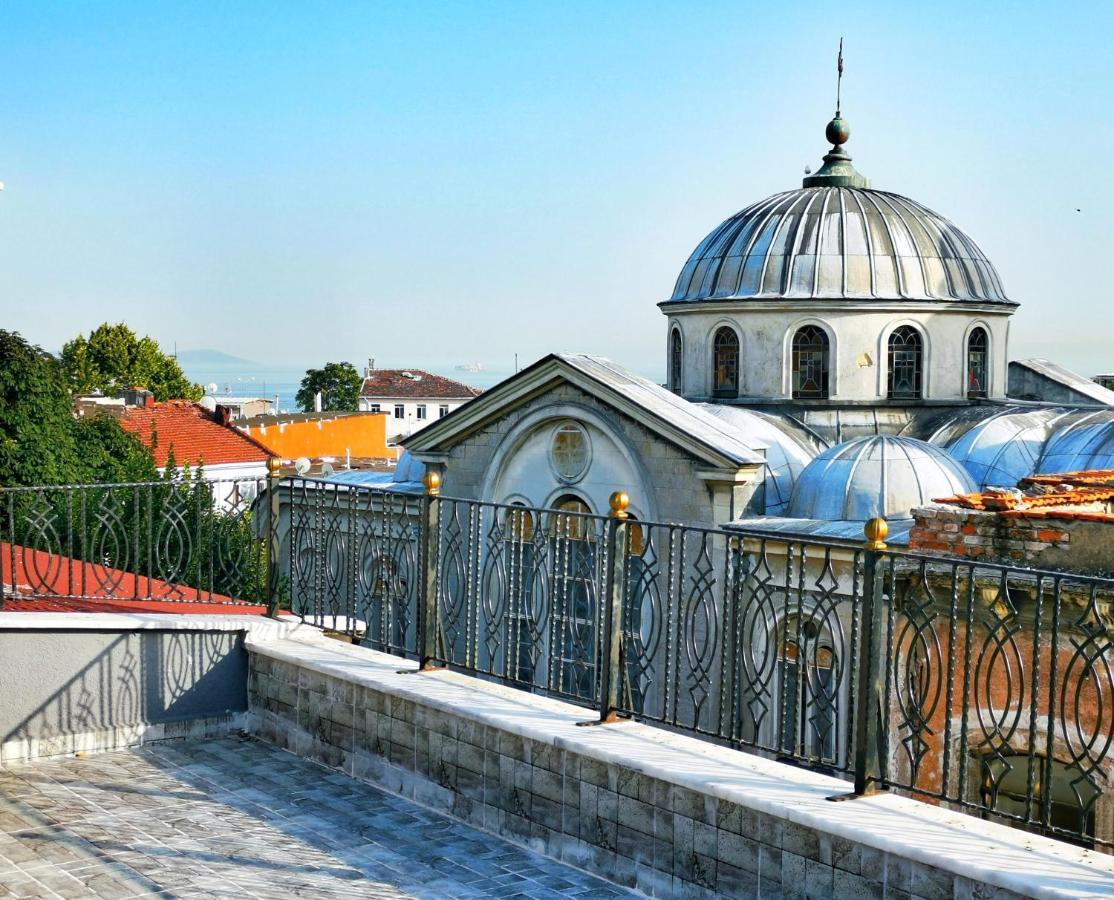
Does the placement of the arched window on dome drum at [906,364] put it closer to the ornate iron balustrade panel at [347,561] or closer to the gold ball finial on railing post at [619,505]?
the ornate iron balustrade panel at [347,561]

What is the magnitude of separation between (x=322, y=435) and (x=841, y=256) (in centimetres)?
3702

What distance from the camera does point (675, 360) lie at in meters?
24.1

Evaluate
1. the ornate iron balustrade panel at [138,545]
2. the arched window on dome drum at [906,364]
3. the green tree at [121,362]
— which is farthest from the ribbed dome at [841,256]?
the green tree at [121,362]

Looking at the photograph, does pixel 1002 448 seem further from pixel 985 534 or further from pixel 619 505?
pixel 619 505

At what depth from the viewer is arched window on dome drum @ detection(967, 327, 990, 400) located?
75.3 feet

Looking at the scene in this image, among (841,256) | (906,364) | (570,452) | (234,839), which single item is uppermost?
(841,256)

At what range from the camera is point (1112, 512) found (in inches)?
465

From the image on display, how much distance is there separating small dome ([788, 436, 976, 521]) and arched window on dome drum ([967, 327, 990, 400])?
5.09m

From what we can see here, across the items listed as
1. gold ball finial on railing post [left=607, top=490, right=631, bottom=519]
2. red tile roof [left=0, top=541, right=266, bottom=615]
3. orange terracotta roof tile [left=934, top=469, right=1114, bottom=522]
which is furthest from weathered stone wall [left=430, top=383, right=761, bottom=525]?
gold ball finial on railing post [left=607, top=490, right=631, bottom=519]

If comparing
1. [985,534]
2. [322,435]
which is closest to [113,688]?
[985,534]

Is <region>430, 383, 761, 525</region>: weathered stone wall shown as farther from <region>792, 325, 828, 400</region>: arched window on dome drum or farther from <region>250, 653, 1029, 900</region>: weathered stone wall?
<region>250, 653, 1029, 900</region>: weathered stone wall

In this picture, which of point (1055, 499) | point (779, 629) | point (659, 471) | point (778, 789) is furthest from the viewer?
point (659, 471)

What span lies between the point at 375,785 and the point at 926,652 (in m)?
3.45

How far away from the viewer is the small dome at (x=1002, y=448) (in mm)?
19766
